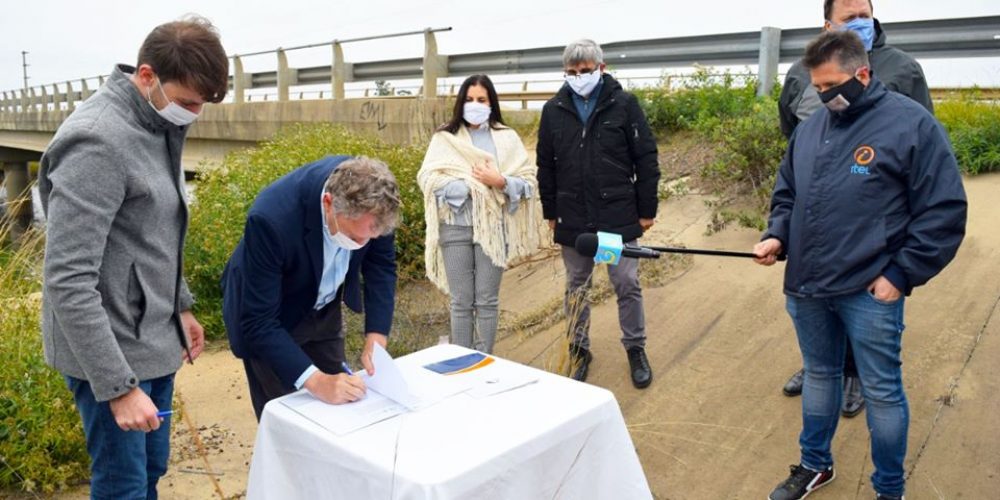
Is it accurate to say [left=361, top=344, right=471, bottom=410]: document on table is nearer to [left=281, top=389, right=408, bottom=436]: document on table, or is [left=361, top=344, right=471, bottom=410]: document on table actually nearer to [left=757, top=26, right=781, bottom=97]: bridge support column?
[left=281, top=389, right=408, bottom=436]: document on table

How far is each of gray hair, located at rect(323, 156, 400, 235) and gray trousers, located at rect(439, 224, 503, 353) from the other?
86.3 inches

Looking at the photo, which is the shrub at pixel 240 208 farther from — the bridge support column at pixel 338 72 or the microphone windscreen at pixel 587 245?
the bridge support column at pixel 338 72

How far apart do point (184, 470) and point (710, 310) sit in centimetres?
335

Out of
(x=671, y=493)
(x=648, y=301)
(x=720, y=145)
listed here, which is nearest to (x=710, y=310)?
(x=648, y=301)

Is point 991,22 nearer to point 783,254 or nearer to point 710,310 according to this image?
point 710,310

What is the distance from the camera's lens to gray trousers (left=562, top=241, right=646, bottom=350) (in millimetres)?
4648

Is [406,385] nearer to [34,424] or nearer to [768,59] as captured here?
[34,424]

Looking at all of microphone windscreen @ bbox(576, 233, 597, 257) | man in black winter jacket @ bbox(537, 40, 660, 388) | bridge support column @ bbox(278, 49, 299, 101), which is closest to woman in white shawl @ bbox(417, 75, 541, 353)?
man in black winter jacket @ bbox(537, 40, 660, 388)

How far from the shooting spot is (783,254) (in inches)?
140

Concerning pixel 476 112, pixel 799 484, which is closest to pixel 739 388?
pixel 799 484

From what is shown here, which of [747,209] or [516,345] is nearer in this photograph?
[516,345]

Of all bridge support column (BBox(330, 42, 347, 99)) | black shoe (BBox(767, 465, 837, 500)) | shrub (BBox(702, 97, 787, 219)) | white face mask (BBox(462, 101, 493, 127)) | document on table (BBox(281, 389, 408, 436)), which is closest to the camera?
document on table (BBox(281, 389, 408, 436))

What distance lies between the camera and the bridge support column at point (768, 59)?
809 cm

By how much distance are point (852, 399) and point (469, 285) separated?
213cm
